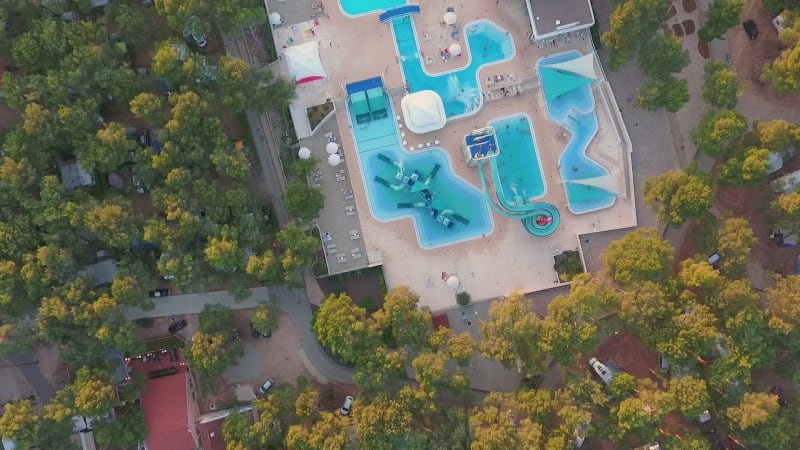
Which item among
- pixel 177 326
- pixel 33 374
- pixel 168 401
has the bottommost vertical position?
pixel 168 401

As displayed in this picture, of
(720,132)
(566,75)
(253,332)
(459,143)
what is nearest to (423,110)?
(459,143)

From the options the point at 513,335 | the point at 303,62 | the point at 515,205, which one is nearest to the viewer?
the point at 513,335

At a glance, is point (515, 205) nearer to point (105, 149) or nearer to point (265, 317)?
point (265, 317)

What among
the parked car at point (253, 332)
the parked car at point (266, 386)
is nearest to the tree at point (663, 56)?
the parked car at point (253, 332)

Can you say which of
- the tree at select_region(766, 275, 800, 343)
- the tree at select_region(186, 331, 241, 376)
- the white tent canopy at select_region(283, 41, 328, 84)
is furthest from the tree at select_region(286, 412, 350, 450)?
the tree at select_region(766, 275, 800, 343)

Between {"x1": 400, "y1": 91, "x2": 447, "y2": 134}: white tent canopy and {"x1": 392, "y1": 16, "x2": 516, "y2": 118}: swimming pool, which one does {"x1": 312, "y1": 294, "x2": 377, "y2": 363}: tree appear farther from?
{"x1": 392, "y1": 16, "x2": 516, "y2": 118}: swimming pool

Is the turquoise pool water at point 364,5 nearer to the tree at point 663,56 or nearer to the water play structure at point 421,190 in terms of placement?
the water play structure at point 421,190
